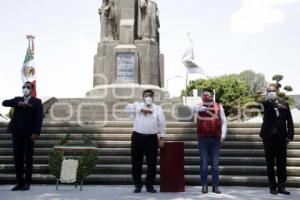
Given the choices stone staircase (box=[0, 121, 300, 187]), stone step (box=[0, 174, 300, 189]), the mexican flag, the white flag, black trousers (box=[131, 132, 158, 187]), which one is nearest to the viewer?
black trousers (box=[131, 132, 158, 187])

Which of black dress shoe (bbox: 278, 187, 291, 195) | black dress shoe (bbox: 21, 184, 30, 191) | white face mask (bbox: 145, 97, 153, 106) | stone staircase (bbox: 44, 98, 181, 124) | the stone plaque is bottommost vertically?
black dress shoe (bbox: 278, 187, 291, 195)

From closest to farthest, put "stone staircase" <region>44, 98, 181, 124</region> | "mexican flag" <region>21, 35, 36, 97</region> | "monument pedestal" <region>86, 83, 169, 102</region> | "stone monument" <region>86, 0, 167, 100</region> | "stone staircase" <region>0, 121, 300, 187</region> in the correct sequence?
1. "stone staircase" <region>0, 121, 300, 187</region>
2. "stone staircase" <region>44, 98, 181, 124</region>
3. "monument pedestal" <region>86, 83, 169, 102</region>
4. "stone monument" <region>86, 0, 167, 100</region>
5. "mexican flag" <region>21, 35, 36, 97</region>

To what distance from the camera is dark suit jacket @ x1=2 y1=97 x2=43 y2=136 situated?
7137 millimetres

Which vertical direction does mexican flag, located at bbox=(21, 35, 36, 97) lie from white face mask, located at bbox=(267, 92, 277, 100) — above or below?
above

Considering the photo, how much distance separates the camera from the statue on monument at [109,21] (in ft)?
55.7

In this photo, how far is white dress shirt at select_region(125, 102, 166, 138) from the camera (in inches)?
276

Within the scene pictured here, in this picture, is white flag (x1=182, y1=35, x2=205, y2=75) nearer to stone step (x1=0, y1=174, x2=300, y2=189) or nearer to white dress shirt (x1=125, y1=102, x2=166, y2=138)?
stone step (x1=0, y1=174, x2=300, y2=189)

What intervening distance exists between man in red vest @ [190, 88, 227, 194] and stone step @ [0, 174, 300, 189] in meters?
1.07

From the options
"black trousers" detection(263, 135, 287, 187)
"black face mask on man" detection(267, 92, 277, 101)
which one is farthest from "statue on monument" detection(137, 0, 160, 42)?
"black trousers" detection(263, 135, 287, 187)

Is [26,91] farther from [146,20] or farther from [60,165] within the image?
[146,20]

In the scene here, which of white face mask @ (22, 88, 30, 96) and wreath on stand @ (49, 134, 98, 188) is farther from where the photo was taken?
white face mask @ (22, 88, 30, 96)

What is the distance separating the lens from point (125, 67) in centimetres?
1670

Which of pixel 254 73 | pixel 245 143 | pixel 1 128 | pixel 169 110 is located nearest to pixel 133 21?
pixel 169 110

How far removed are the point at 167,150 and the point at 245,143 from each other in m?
3.36
